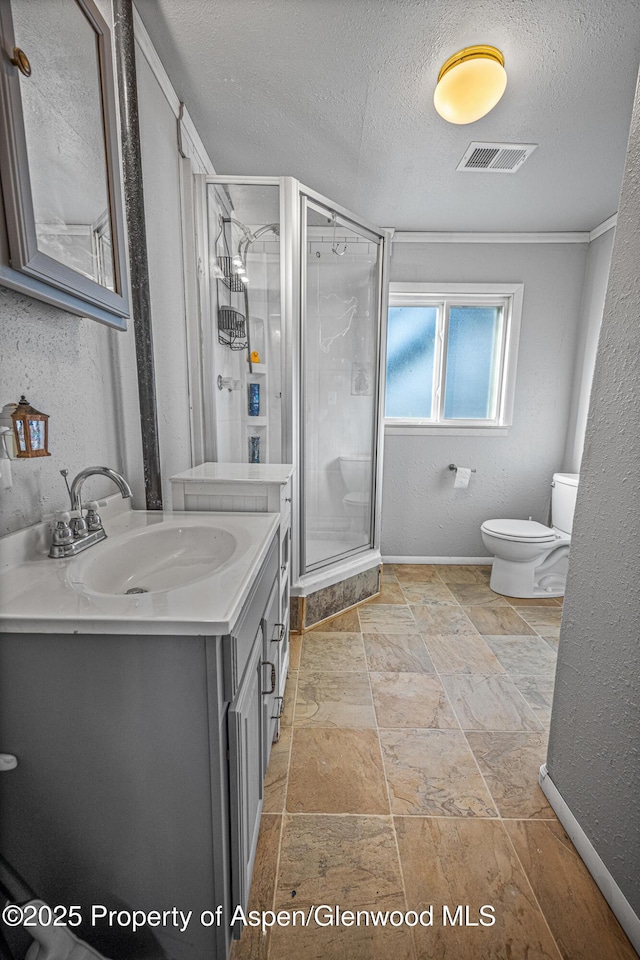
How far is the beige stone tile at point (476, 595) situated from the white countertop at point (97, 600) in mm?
2079

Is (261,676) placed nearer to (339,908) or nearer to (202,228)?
(339,908)

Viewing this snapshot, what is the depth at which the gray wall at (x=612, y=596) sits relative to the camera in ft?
3.12

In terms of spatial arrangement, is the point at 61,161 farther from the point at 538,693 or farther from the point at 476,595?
the point at 476,595

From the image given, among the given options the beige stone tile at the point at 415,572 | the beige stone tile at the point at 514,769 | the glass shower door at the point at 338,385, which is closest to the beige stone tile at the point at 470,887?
the beige stone tile at the point at 514,769

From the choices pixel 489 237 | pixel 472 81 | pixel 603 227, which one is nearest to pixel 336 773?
pixel 472 81

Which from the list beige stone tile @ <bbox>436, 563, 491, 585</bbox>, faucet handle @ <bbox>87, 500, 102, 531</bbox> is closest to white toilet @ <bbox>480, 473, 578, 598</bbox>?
beige stone tile @ <bbox>436, 563, 491, 585</bbox>

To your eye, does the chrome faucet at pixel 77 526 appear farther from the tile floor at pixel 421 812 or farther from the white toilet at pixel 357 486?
the white toilet at pixel 357 486

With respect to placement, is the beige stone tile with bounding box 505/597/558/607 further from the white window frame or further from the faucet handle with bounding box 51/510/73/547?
the faucet handle with bounding box 51/510/73/547

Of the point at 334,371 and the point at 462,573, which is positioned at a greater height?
the point at 334,371

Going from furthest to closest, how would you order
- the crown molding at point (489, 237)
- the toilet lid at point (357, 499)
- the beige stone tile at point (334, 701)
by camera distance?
1. the crown molding at point (489, 237)
2. the toilet lid at point (357, 499)
3. the beige stone tile at point (334, 701)

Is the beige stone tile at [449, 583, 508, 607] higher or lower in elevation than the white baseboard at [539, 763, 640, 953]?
lower

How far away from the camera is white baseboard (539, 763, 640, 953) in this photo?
37.0 inches

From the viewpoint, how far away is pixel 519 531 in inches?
104

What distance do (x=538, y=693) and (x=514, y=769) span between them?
0.48 m
